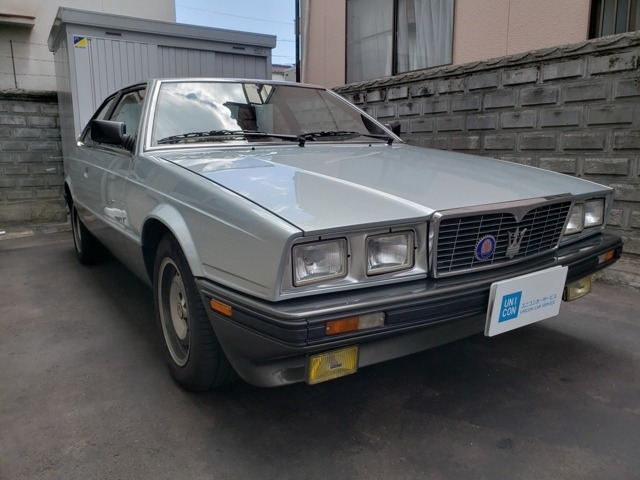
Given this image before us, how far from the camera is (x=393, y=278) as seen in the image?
5.74 feet

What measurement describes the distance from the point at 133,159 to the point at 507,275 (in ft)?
6.49

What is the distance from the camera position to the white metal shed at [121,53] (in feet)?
17.6

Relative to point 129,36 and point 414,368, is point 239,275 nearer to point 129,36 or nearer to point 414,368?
Result: point 414,368

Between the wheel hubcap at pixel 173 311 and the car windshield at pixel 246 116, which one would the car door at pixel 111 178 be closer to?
the car windshield at pixel 246 116

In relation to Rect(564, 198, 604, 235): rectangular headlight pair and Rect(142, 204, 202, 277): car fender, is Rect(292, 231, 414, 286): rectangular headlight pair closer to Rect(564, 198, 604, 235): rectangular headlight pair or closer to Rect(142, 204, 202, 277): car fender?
Rect(142, 204, 202, 277): car fender

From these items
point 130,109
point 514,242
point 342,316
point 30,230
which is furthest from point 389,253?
point 30,230

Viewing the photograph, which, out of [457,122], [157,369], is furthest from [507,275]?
[457,122]

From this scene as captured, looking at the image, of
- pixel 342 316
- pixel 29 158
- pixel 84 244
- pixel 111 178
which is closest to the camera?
pixel 342 316

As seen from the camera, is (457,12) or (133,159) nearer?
(133,159)

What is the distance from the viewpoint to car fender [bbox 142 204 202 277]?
6.32 feet

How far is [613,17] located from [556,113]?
983mm

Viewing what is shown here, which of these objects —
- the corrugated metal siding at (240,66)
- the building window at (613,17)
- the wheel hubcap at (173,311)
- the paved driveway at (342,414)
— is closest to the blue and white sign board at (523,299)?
the paved driveway at (342,414)

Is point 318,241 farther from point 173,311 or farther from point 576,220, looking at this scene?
point 576,220

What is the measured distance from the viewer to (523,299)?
1966 millimetres
